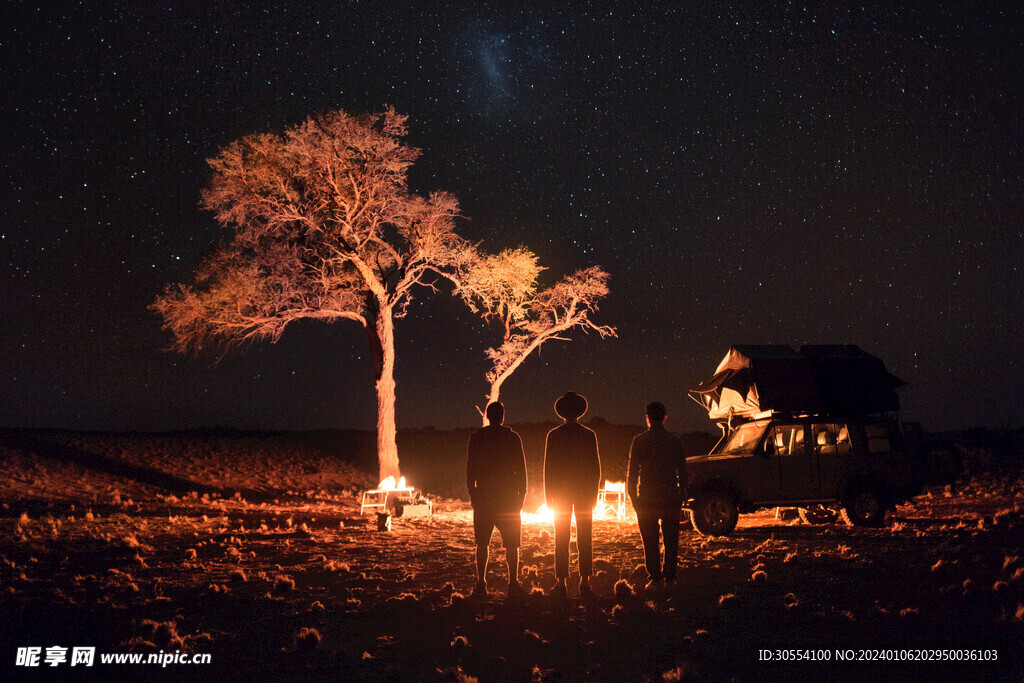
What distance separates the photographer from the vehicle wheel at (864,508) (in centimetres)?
1220

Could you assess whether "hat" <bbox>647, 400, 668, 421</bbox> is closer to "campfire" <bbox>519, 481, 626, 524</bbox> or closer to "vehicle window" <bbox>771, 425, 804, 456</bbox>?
"vehicle window" <bbox>771, 425, 804, 456</bbox>

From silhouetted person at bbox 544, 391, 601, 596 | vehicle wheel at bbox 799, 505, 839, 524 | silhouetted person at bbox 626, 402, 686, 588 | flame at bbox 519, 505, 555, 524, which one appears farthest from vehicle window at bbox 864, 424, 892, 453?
silhouetted person at bbox 544, 391, 601, 596

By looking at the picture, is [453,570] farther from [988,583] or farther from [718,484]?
[988,583]

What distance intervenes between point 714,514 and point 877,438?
10.4 ft

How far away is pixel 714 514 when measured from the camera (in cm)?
1213

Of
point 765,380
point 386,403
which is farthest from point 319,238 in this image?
point 765,380

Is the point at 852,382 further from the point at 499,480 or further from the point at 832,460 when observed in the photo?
the point at 499,480

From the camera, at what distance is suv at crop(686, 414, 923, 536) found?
12102 millimetres

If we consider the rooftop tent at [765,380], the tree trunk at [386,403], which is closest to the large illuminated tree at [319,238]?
the tree trunk at [386,403]

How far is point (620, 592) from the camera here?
23.9ft

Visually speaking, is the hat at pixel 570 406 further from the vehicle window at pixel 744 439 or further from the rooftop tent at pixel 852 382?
the rooftop tent at pixel 852 382

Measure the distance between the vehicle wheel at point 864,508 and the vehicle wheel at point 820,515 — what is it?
3.49ft

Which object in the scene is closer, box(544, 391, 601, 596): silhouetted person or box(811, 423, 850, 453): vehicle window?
box(544, 391, 601, 596): silhouetted person

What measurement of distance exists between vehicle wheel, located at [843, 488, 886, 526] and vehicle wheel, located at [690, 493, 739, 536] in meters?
2.00
